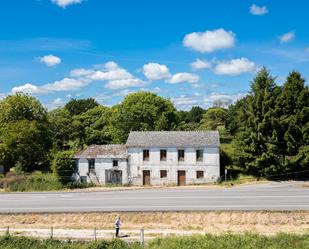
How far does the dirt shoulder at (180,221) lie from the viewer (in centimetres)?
3002

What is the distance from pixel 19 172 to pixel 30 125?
755 cm

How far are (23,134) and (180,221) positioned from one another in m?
29.6

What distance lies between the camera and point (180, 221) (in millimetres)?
31438

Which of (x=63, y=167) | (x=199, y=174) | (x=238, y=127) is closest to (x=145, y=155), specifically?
(x=199, y=174)

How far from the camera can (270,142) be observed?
148 feet

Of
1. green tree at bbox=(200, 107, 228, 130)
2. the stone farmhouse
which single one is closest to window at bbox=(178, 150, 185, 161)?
the stone farmhouse

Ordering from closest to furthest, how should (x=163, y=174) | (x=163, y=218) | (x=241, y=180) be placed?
(x=163, y=218) → (x=241, y=180) → (x=163, y=174)

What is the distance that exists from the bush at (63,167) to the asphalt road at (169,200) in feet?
15.5

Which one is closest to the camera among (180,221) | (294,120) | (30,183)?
(180,221)

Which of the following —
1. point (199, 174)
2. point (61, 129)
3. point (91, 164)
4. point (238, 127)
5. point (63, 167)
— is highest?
point (61, 129)

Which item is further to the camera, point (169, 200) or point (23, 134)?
point (23, 134)

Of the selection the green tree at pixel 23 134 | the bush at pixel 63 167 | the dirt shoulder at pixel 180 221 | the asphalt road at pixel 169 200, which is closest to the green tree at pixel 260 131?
the asphalt road at pixel 169 200

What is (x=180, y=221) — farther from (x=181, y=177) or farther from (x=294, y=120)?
(x=294, y=120)

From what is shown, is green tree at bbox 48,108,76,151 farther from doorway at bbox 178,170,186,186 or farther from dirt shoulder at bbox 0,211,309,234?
dirt shoulder at bbox 0,211,309,234
